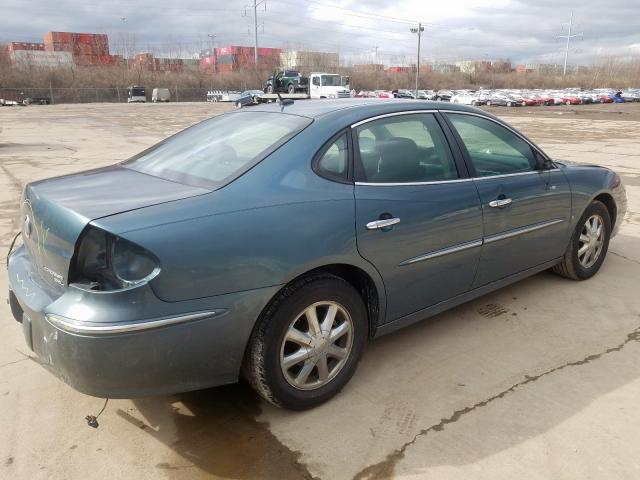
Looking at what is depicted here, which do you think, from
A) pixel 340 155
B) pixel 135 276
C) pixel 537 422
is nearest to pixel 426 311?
pixel 537 422

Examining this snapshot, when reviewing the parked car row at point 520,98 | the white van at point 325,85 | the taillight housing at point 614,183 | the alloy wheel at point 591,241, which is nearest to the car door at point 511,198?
the alloy wheel at point 591,241

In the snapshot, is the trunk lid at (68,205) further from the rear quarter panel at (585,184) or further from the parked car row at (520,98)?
the parked car row at (520,98)

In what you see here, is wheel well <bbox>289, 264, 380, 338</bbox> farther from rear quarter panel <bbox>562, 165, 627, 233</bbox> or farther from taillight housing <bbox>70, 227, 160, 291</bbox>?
rear quarter panel <bbox>562, 165, 627, 233</bbox>

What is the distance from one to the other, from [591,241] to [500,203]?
1487 millimetres

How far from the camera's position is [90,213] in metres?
2.18

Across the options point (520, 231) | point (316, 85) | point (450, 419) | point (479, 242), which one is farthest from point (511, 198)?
point (316, 85)

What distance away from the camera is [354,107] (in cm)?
305

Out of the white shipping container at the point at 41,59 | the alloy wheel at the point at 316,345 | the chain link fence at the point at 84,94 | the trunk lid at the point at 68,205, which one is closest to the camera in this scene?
the trunk lid at the point at 68,205

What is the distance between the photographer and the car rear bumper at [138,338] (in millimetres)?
2066

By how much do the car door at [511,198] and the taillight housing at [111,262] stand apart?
2.15 metres

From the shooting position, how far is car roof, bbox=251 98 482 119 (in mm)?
3008

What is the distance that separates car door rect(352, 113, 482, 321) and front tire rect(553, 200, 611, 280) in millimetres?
1410

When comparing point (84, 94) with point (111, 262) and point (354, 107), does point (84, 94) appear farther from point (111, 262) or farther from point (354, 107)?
point (111, 262)

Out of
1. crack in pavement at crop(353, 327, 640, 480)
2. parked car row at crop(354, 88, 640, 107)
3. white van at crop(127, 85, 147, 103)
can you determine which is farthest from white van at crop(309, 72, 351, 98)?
crack in pavement at crop(353, 327, 640, 480)
